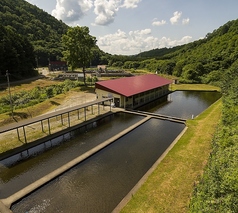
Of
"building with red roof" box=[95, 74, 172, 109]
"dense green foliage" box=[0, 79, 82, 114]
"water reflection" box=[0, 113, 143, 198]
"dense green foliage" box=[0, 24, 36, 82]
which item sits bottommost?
"water reflection" box=[0, 113, 143, 198]

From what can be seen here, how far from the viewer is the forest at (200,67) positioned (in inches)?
272

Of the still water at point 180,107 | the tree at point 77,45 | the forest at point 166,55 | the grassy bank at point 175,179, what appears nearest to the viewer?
the grassy bank at point 175,179

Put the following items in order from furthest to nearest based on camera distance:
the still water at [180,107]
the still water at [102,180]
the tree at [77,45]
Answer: the tree at [77,45]
the still water at [180,107]
the still water at [102,180]

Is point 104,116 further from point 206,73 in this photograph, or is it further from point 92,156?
point 206,73

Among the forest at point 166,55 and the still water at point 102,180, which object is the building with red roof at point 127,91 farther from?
the forest at point 166,55

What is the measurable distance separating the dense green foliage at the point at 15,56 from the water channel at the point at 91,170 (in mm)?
46274

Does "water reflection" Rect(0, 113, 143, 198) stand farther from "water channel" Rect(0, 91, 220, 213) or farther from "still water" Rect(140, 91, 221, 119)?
"still water" Rect(140, 91, 221, 119)

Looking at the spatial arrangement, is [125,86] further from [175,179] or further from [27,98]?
[175,179]

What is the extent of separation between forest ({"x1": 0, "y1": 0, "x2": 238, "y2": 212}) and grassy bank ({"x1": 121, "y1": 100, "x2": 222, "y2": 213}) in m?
1.59

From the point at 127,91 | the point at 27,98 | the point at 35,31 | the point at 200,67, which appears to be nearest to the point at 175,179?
the point at 127,91

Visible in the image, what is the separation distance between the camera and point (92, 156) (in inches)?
624

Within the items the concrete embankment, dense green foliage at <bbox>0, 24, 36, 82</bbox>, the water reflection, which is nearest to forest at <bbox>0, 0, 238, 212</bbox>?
dense green foliage at <bbox>0, 24, 36, 82</bbox>

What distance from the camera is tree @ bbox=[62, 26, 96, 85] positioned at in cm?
4141

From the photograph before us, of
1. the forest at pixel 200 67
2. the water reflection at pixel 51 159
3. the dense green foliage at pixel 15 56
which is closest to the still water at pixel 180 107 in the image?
the forest at pixel 200 67
